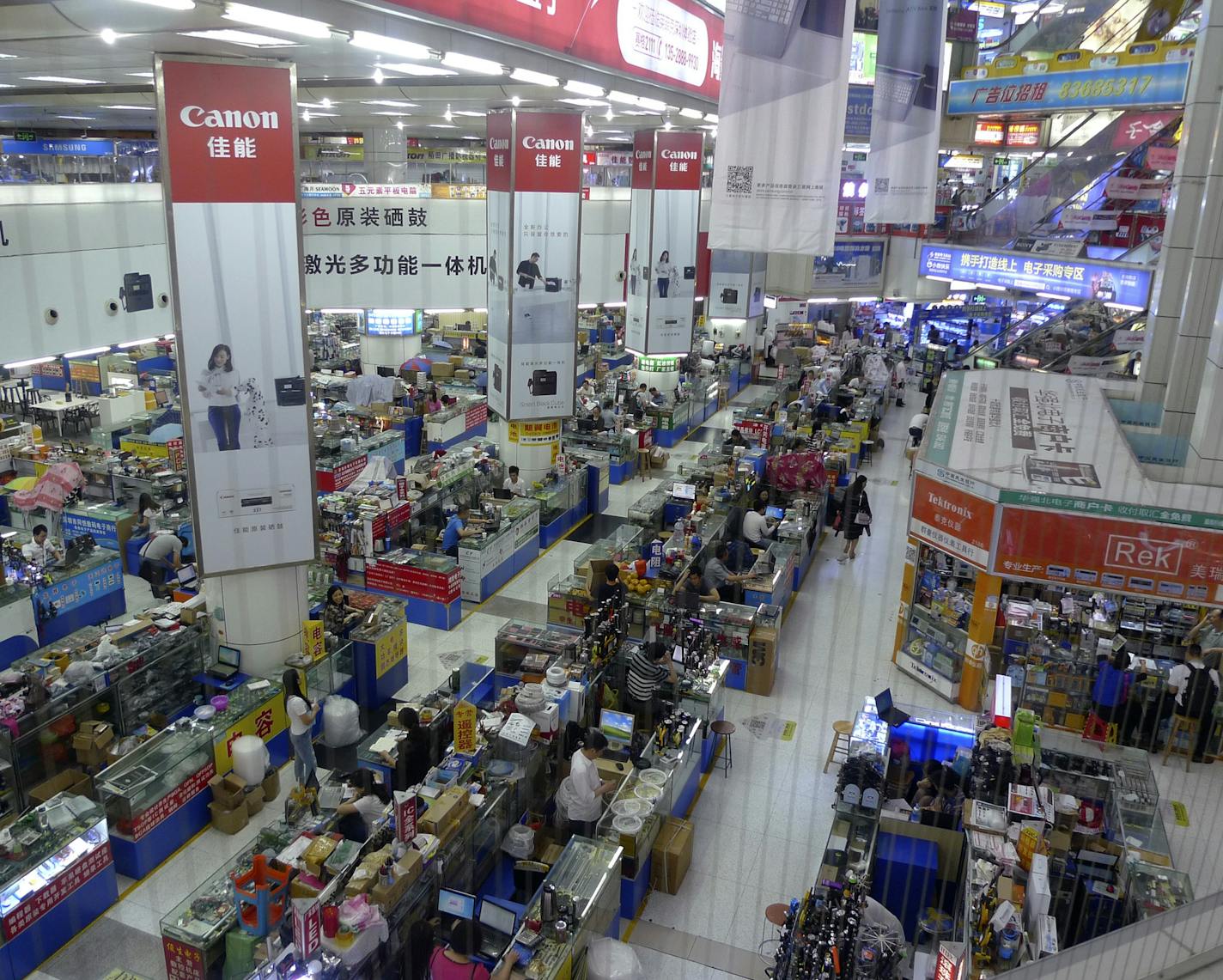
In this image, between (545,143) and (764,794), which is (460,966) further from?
(545,143)

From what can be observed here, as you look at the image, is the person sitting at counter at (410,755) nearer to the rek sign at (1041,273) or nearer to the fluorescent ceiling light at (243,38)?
the fluorescent ceiling light at (243,38)

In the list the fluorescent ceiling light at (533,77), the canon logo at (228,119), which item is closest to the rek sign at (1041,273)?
the fluorescent ceiling light at (533,77)

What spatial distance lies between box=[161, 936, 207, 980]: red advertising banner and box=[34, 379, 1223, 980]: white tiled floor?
439 millimetres

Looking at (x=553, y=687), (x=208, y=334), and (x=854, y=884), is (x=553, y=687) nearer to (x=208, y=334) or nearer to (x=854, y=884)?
(x=854, y=884)

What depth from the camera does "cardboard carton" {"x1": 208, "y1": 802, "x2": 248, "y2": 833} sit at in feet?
19.0

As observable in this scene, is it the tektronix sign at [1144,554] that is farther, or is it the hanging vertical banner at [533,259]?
the hanging vertical banner at [533,259]

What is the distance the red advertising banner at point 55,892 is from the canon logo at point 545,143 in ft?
25.8

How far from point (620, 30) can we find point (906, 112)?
1.80 m

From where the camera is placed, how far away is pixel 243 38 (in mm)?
4668

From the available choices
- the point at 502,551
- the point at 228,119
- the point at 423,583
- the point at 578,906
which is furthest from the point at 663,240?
the point at 578,906

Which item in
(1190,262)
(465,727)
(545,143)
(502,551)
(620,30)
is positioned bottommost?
(502,551)

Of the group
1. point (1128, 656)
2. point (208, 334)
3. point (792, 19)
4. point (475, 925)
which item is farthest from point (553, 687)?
point (1128, 656)

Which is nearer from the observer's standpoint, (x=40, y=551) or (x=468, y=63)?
(x=468, y=63)

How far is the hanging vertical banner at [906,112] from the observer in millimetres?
5133
